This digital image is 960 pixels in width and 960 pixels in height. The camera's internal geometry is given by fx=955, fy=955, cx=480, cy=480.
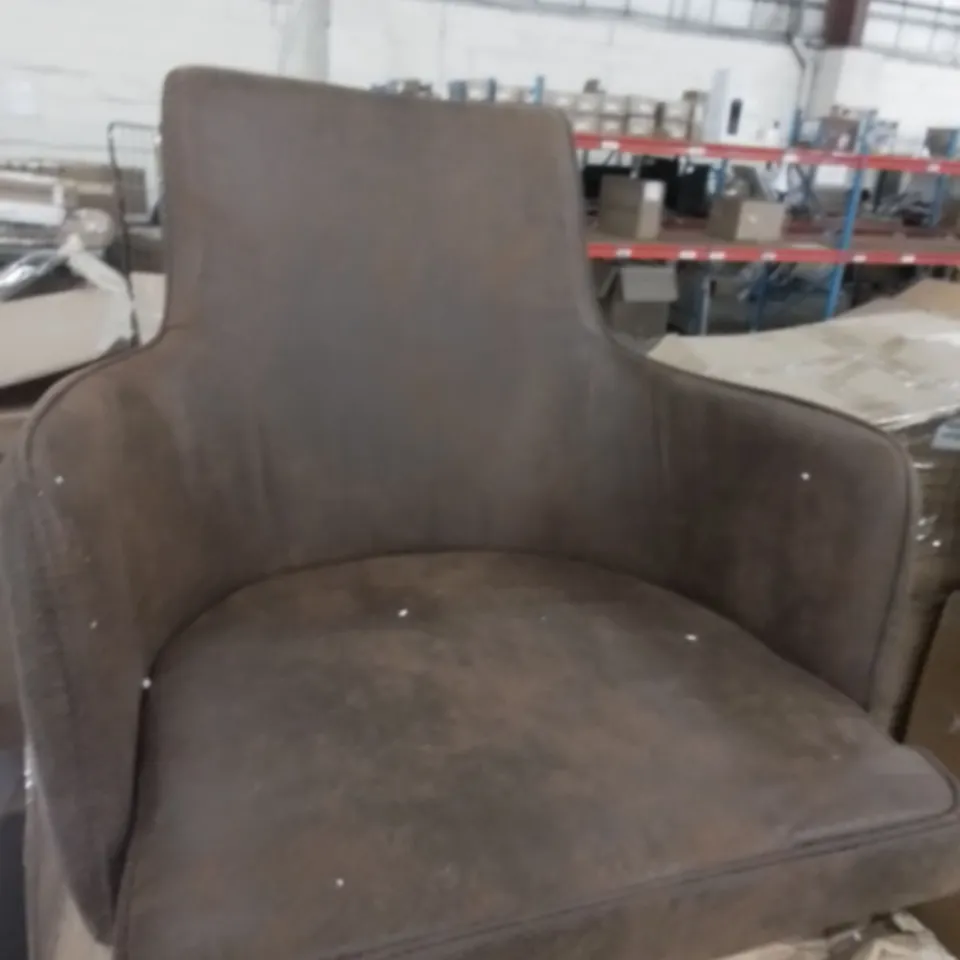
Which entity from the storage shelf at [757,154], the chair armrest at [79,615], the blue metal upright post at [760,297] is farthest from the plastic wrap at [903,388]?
the blue metal upright post at [760,297]

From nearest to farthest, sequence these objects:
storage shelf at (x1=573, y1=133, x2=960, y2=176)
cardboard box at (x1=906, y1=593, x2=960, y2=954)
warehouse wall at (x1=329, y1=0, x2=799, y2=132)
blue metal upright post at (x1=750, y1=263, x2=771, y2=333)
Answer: cardboard box at (x1=906, y1=593, x2=960, y2=954) < storage shelf at (x1=573, y1=133, x2=960, y2=176) < warehouse wall at (x1=329, y1=0, x2=799, y2=132) < blue metal upright post at (x1=750, y1=263, x2=771, y2=333)

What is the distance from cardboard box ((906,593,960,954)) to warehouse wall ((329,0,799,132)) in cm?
285

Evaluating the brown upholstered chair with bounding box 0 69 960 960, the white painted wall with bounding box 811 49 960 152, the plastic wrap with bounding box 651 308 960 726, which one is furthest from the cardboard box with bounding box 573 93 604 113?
the brown upholstered chair with bounding box 0 69 960 960

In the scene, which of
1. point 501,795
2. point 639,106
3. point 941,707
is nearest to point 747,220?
point 639,106

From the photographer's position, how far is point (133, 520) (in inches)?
27.9

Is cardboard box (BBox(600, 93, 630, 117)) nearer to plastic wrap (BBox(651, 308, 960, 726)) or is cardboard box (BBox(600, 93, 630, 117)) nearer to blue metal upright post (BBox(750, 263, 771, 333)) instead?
blue metal upright post (BBox(750, 263, 771, 333))

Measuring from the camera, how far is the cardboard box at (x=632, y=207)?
2938 millimetres

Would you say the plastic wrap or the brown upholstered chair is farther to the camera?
the plastic wrap

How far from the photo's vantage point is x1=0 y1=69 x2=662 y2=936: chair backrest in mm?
857

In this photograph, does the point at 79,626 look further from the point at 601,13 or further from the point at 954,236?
the point at 954,236

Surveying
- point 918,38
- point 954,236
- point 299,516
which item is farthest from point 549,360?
point 918,38

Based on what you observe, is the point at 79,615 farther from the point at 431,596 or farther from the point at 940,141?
the point at 940,141

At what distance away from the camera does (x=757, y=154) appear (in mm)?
2988

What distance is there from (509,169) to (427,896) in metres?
0.74
